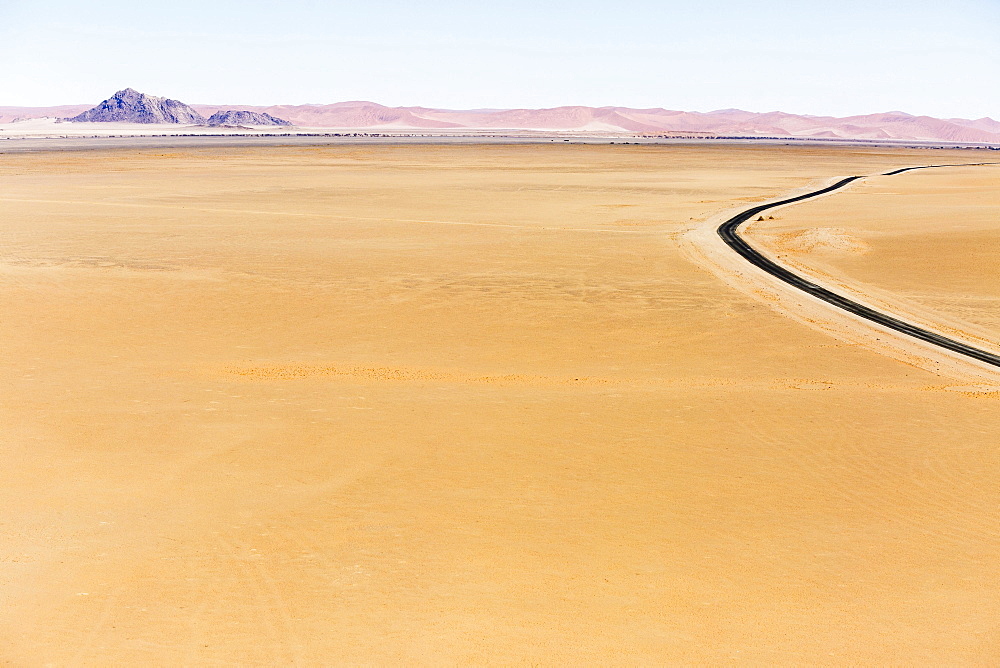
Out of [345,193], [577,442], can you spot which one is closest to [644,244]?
[577,442]

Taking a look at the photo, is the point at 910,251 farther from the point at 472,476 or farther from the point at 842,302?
the point at 472,476

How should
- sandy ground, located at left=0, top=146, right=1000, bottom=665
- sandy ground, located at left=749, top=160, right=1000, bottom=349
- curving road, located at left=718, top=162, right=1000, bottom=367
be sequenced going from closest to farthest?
sandy ground, located at left=0, top=146, right=1000, bottom=665 < curving road, located at left=718, top=162, right=1000, bottom=367 < sandy ground, located at left=749, top=160, right=1000, bottom=349

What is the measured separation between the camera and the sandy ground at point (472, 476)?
22.6 feet

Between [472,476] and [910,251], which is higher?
[910,251]

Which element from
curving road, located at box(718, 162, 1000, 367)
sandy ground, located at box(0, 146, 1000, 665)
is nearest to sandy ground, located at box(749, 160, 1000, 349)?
curving road, located at box(718, 162, 1000, 367)

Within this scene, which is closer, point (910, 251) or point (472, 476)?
point (472, 476)

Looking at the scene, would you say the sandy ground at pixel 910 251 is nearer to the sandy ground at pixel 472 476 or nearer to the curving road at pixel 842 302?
the curving road at pixel 842 302

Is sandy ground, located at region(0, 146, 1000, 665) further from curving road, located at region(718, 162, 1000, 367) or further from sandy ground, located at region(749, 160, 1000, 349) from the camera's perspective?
curving road, located at region(718, 162, 1000, 367)

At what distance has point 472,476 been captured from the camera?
9.91 metres

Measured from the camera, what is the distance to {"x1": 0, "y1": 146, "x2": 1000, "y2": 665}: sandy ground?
689cm

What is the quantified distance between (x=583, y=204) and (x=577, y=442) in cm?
2993

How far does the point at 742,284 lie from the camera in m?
21.6

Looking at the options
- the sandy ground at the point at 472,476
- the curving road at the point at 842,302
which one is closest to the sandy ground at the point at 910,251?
the curving road at the point at 842,302

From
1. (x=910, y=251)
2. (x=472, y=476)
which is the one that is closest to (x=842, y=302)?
(x=910, y=251)
